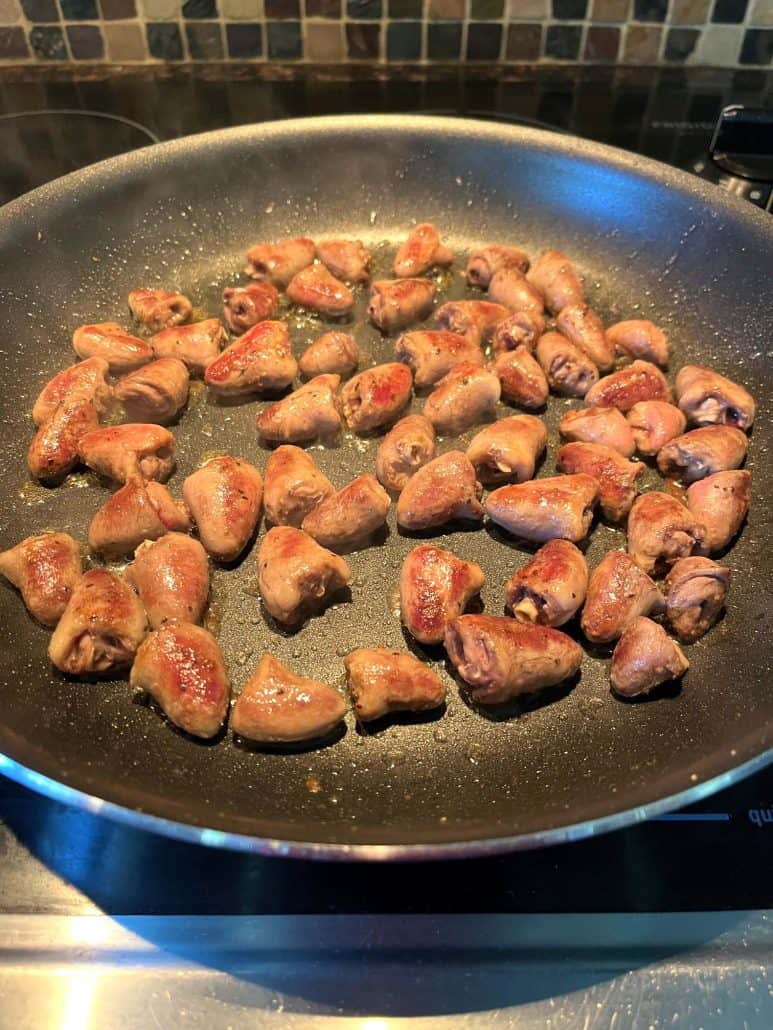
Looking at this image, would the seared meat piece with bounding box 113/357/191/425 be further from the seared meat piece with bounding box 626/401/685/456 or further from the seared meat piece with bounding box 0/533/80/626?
the seared meat piece with bounding box 626/401/685/456

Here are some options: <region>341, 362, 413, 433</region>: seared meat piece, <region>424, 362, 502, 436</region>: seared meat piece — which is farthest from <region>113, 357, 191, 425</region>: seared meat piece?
<region>424, 362, 502, 436</region>: seared meat piece

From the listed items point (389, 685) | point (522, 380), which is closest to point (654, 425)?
point (522, 380)

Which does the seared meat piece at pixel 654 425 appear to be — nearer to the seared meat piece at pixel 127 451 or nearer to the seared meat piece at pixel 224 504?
the seared meat piece at pixel 224 504

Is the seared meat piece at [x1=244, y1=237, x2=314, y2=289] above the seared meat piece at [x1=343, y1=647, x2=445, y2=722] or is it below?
above

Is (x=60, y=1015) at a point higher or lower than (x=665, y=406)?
lower

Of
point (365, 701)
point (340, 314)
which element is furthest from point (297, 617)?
point (340, 314)

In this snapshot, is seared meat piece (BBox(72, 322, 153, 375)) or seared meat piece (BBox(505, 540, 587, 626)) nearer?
seared meat piece (BBox(505, 540, 587, 626))

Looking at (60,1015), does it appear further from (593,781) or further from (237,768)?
(593,781)
